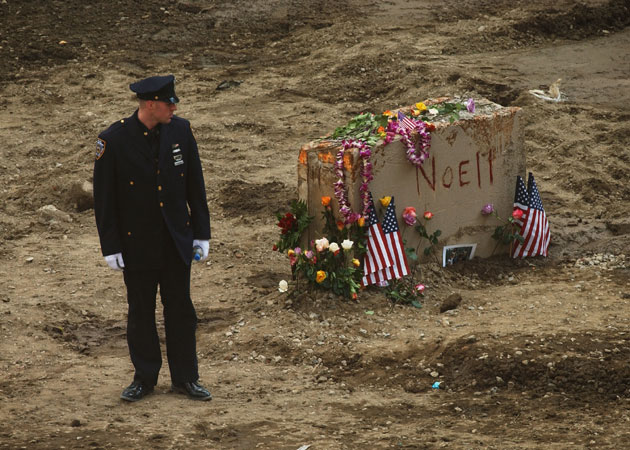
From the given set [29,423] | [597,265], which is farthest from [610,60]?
[29,423]

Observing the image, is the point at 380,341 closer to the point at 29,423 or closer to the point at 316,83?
the point at 29,423

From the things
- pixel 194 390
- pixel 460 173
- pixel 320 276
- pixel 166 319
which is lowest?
pixel 194 390

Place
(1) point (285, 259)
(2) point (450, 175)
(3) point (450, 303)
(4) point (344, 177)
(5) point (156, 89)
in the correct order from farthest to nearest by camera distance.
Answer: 1. (1) point (285, 259)
2. (2) point (450, 175)
3. (3) point (450, 303)
4. (4) point (344, 177)
5. (5) point (156, 89)

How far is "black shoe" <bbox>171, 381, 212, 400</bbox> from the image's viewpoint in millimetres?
6383

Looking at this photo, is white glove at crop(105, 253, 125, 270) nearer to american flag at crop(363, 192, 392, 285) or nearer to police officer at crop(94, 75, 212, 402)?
police officer at crop(94, 75, 212, 402)

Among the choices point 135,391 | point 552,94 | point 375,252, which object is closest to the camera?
point 135,391

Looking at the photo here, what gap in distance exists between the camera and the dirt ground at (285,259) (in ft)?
20.0

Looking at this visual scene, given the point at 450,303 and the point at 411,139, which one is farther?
the point at 411,139

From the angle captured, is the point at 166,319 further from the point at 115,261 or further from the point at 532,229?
the point at 532,229

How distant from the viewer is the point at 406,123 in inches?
324

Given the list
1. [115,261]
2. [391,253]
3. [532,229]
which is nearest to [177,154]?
[115,261]

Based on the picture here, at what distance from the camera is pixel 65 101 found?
1418cm

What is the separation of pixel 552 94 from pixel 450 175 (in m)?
5.44

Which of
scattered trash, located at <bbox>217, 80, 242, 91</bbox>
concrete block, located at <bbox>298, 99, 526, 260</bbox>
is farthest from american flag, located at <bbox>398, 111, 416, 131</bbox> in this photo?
scattered trash, located at <bbox>217, 80, 242, 91</bbox>
